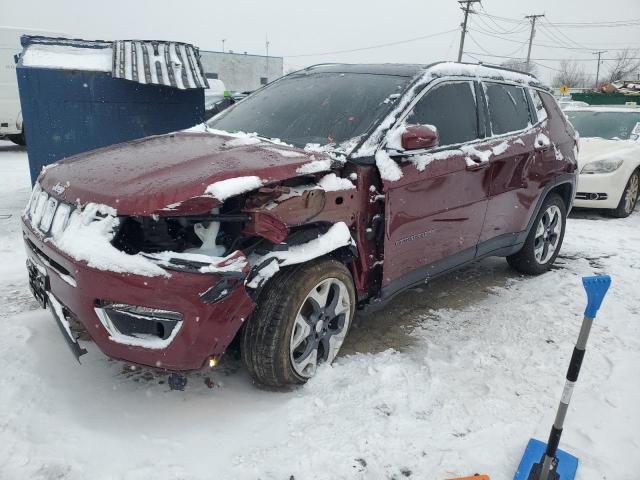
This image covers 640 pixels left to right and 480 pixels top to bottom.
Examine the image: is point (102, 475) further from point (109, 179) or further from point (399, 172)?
point (399, 172)

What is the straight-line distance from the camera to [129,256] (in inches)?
87.0

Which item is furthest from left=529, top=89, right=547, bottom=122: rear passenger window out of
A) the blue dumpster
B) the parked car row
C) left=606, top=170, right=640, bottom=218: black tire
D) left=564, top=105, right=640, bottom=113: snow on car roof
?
left=564, top=105, right=640, bottom=113: snow on car roof

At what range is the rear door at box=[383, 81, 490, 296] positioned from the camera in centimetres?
310

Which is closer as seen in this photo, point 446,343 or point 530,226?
point 446,343

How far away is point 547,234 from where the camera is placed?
15.7 ft

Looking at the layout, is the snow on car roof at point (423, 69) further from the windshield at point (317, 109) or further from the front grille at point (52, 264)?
the front grille at point (52, 264)

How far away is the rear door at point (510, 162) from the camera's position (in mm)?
3891

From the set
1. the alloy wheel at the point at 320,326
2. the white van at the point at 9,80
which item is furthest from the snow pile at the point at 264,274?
the white van at the point at 9,80

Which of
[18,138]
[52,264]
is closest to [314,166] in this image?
[52,264]

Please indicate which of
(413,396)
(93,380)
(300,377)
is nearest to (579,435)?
(413,396)

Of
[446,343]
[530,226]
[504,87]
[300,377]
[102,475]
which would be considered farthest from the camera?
[530,226]

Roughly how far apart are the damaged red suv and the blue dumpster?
9.18ft

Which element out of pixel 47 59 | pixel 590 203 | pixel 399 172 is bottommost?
pixel 590 203

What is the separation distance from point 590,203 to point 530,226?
11.4ft
